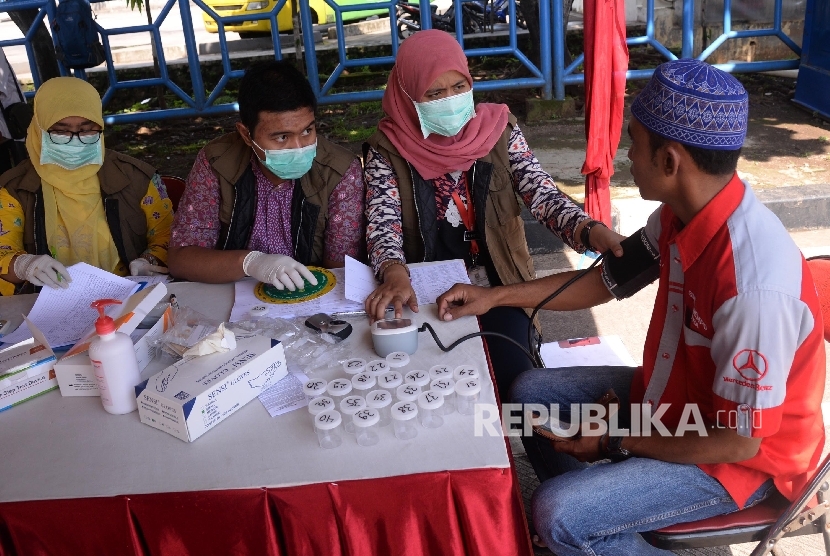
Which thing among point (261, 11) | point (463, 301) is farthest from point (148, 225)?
point (261, 11)

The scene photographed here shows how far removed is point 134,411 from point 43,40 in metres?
4.91

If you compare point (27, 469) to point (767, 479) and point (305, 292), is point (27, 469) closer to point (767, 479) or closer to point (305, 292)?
point (305, 292)

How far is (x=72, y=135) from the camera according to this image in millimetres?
2482

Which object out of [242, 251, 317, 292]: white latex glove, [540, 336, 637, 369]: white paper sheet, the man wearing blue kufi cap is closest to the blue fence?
[540, 336, 637, 369]: white paper sheet

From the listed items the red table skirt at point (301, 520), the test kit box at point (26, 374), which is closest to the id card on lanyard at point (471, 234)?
the red table skirt at point (301, 520)

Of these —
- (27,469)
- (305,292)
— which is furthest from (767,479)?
(27,469)

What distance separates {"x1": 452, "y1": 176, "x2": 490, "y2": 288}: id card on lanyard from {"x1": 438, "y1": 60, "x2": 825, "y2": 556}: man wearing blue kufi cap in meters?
0.79

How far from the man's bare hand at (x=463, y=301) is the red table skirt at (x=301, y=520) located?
58 centimetres

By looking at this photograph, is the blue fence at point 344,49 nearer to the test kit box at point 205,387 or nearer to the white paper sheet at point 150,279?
the white paper sheet at point 150,279

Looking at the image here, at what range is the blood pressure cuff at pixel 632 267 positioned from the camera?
6.18 feet

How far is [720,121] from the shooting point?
140cm

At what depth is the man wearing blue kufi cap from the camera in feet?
4.50

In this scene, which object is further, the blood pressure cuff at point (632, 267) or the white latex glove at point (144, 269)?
the white latex glove at point (144, 269)

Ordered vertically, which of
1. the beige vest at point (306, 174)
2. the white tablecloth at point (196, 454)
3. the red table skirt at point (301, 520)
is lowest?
the red table skirt at point (301, 520)
